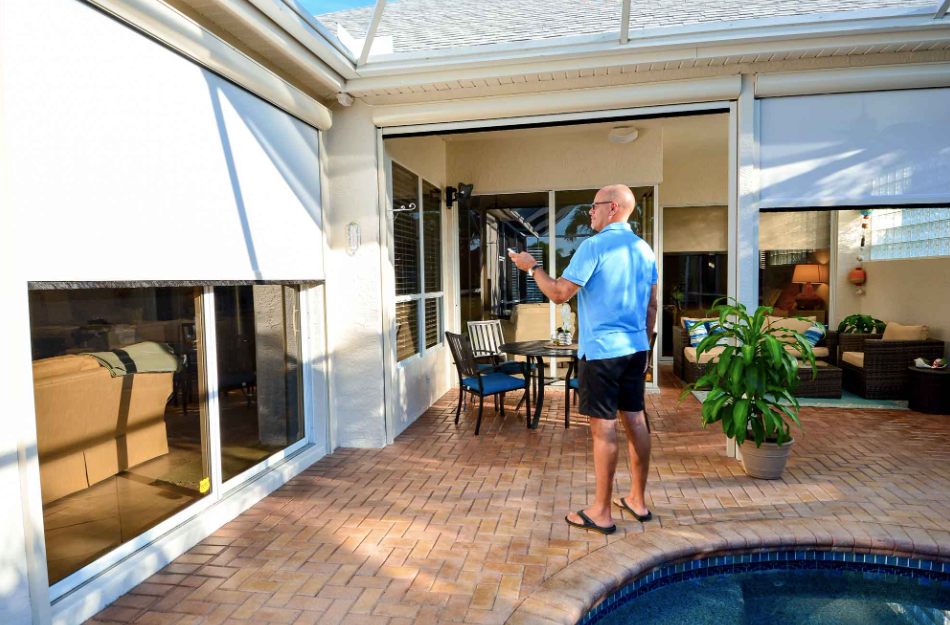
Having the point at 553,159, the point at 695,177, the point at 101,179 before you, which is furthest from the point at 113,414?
the point at 695,177

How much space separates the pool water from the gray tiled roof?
334 cm

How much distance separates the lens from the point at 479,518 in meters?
3.36

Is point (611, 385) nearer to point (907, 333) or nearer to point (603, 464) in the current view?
point (603, 464)

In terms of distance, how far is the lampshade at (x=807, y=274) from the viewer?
9008mm

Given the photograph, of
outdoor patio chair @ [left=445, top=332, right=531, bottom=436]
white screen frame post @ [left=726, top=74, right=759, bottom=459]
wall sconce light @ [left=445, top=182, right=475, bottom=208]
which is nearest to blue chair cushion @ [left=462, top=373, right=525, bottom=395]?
outdoor patio chair @ [left=445, top=332, right=531, bottom=436]

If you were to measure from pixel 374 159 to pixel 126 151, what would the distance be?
2.25 meters

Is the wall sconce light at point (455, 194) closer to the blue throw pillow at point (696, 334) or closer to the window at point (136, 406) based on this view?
the blue throw pillow at point (696, 334)

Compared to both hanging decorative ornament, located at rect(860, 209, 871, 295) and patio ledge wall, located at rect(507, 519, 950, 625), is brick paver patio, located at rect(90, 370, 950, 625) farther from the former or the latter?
hanging decorative ornament, located at rect(860, 209, 871, 295)

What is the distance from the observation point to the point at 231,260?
331cm

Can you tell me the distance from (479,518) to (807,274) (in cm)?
784

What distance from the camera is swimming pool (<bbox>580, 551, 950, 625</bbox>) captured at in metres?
2.61

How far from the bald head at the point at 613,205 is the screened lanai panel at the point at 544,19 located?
55.9 inches

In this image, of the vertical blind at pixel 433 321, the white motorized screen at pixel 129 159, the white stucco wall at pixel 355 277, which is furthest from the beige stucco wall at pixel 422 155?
the white motorized screen at pixel 129 159

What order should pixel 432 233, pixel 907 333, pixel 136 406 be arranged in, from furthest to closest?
pixel 907 333
pixel 432 233
pixel 136 406
